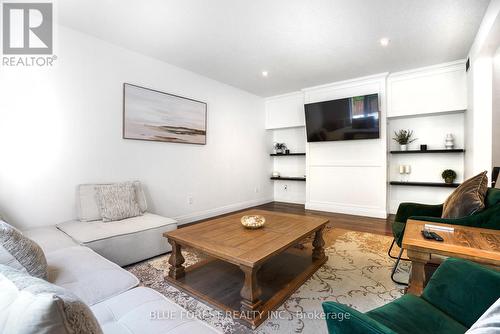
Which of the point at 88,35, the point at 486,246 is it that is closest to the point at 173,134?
the point at 88,35

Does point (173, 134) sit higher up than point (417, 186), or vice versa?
point (173, 134)

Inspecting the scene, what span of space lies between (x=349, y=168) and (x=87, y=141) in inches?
170

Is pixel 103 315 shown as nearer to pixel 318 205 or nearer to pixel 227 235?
pixel 227 235

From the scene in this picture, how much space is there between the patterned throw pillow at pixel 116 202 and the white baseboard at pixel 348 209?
11.5ft

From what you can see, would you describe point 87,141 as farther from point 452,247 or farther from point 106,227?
point 452,247

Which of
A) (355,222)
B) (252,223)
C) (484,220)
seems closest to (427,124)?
(355,222)

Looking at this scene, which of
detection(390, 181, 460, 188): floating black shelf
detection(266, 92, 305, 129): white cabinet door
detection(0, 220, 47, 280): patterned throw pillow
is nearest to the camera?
detection(0, 220, 47, 280): patterned throw pillow

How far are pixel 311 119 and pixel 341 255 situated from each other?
116 inches

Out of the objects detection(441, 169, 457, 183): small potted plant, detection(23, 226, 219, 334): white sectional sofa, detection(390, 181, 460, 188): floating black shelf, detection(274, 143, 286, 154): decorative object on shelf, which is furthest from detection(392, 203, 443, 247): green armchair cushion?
detection(274, 143, 286, 154): decorative object on shelf

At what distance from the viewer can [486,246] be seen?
1417 millimetres

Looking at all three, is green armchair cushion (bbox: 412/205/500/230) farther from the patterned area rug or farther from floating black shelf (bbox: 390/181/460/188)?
floating black shelf (bbox: 390/181/460/188)

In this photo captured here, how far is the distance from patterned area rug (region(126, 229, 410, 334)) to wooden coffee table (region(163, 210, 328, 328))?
7 centimetres

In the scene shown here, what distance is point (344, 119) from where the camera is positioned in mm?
4449

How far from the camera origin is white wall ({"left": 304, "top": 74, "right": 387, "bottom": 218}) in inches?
168
